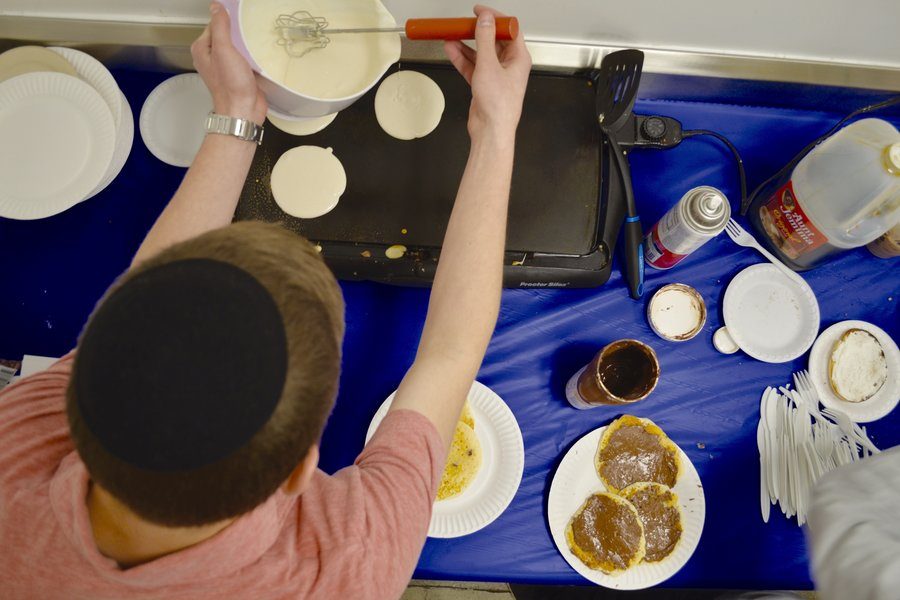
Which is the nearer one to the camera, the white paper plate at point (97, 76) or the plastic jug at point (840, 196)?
the plastic jug at point (840, 196)

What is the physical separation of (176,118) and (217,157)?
1.11ft

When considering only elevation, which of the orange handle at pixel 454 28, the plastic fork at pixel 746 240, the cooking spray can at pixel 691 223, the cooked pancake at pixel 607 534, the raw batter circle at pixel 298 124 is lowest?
the cooked pancake at pixel 607 534

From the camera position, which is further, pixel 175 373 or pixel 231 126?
pixel 231 126

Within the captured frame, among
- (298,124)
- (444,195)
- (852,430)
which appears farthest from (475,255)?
(852,430)

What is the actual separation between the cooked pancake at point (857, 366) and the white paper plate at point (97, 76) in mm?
1430

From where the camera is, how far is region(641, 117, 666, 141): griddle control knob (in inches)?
41.6

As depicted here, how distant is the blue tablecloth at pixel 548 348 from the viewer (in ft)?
3.21

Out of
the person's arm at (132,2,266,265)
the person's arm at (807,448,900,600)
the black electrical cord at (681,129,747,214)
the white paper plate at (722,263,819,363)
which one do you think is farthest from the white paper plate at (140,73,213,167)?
the person's arm at (807,448,900,600)

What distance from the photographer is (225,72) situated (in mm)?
804

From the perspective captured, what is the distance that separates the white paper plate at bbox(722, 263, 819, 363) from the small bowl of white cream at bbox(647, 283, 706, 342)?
0.20ft

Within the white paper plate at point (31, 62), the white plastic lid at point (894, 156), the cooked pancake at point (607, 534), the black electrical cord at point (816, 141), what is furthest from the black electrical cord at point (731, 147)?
the white paper plate at point (31, 62)

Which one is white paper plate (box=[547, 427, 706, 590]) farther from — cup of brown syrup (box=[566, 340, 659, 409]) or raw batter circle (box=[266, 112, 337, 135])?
raw batter circle (box=[266, 112, 337, 135])

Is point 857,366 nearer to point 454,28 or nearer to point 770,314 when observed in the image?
point 770,314

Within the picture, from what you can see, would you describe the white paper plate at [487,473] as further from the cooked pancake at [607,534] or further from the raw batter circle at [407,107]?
the raw batter circle at [407,107]
